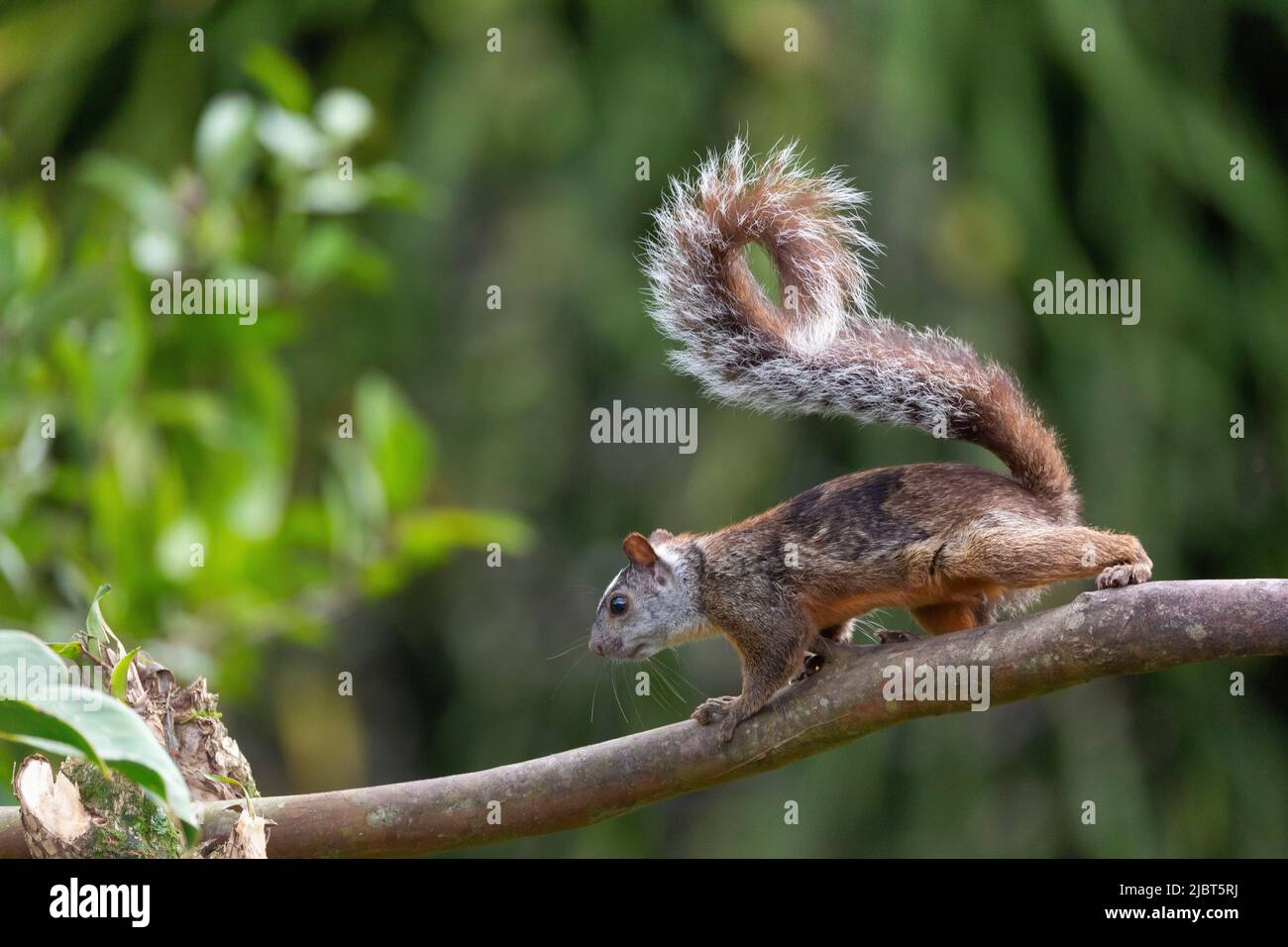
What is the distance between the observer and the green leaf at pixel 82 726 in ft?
2.91

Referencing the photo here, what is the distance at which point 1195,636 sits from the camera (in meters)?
1.58

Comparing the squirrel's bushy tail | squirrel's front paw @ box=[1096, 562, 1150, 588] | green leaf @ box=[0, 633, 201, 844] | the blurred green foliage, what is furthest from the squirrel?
the blurred green foliage

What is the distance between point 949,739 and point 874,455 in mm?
970

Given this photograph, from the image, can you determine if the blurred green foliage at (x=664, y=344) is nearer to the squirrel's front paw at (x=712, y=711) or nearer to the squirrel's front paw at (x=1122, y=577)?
the squirrel's front paw at (x=712, y=711)

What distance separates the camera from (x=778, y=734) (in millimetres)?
1916

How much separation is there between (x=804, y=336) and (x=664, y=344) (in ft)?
8.93

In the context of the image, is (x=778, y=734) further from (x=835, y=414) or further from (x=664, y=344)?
(x=664, y=344)

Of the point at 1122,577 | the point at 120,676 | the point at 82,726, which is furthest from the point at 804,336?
the point at 82,726

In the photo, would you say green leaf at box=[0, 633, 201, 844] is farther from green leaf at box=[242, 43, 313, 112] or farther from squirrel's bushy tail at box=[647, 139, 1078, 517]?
green leaf at box=[242, 43, 313, 112]

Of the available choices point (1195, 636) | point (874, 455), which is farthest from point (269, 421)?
point (874, 455)

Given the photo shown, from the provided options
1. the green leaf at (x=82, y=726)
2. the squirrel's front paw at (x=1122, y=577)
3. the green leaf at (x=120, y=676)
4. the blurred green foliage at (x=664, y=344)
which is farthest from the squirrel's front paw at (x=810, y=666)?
the blurred green foliage at (x=664, y=344)

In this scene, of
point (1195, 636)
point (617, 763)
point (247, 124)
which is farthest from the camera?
point (247, 124)

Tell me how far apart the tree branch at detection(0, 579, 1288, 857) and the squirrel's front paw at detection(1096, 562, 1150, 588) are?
122mm

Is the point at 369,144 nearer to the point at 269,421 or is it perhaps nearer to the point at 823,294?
the point at 269,421
